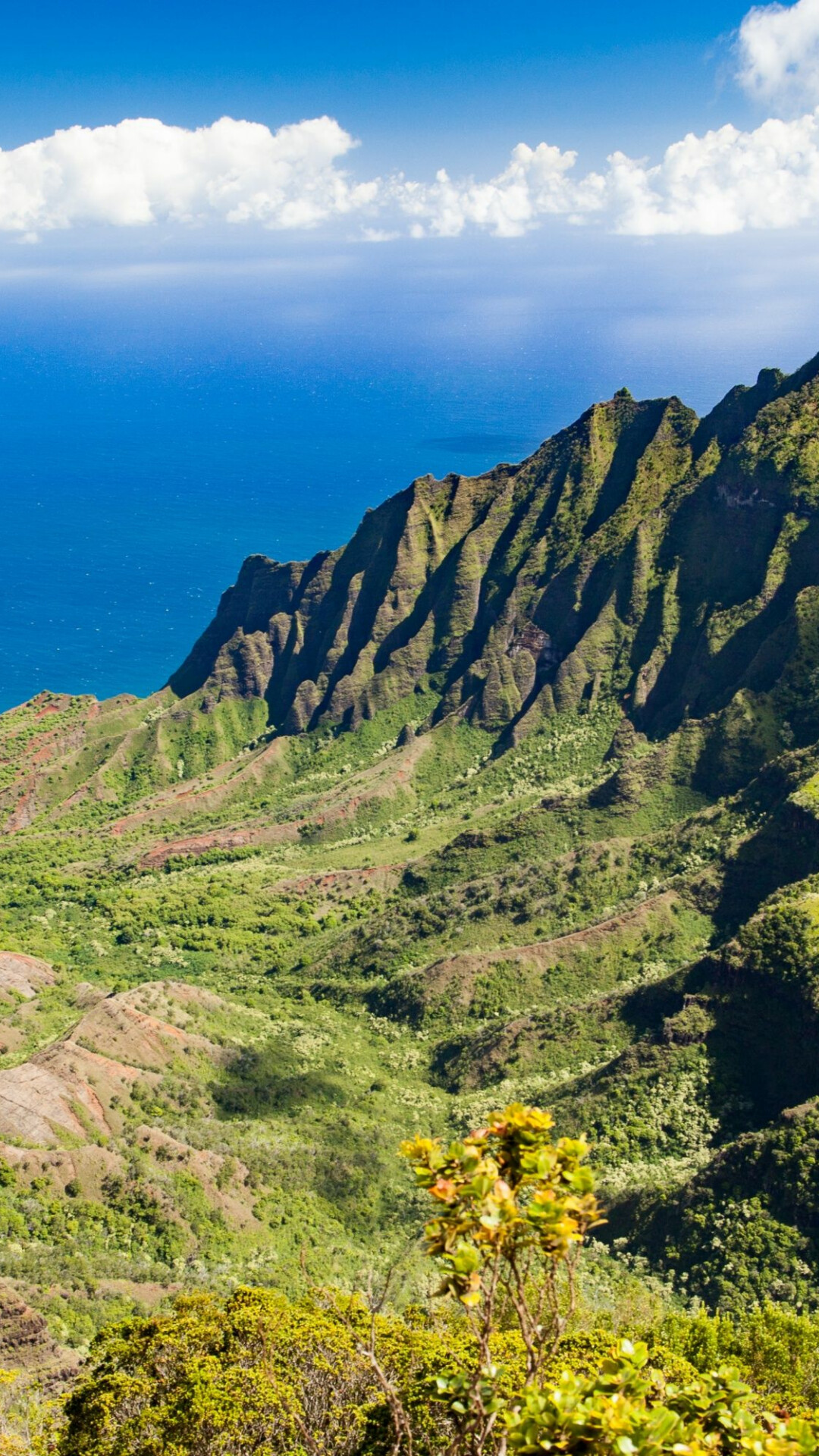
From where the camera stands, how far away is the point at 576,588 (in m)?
112


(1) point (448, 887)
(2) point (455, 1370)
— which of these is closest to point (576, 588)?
(1) point (448, 887)

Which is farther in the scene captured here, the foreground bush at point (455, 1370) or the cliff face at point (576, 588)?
the cliff face at point (576, 588)

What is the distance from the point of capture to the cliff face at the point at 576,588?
313ft

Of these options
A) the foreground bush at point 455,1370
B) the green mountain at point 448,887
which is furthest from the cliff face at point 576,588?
the foreground bush at point 455,1370

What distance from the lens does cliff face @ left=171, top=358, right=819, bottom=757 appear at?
9550 centimetres

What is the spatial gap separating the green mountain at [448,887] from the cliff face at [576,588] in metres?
0.36

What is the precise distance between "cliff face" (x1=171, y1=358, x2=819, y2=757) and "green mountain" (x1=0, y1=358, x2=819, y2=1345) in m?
0.36

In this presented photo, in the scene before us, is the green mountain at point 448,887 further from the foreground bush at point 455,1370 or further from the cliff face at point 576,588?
the foreground bush at point 455,1370

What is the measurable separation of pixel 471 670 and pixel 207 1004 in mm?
49540

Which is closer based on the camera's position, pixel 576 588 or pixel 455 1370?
pixel 455 1370

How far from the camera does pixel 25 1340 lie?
43.2 meters

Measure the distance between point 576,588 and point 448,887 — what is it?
121ft

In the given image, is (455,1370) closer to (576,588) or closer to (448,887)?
(448,887)

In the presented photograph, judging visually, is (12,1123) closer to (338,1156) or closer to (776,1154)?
(338,1156)
